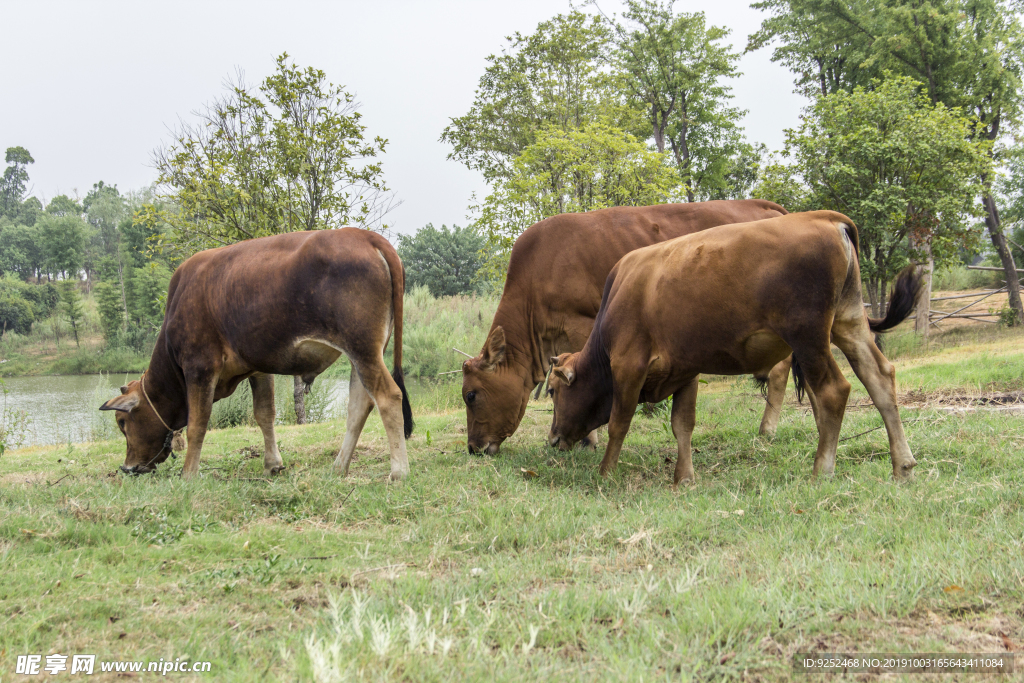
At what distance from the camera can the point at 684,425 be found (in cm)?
500

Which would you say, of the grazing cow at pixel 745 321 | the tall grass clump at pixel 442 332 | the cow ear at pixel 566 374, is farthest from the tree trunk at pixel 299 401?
the grazing cow at pixel 745 321

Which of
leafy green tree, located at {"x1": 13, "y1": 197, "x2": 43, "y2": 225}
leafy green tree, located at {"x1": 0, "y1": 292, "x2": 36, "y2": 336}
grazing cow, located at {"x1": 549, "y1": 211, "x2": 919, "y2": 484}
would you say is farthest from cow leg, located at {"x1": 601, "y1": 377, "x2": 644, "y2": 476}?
leafy green tree, located at {"x1": 13, "y1": 197, "x2": 43, "y2": 225}

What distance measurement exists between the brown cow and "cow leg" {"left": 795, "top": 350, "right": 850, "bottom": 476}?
6.98 ft

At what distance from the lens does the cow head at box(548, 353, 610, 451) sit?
18.1ft

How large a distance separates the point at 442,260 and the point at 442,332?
26.4 m

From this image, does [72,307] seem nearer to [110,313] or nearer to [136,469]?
[110,313]

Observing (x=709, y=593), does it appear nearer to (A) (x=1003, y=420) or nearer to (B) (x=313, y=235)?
(B) (x=313, y=235)

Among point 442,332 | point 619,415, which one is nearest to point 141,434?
point 619,415

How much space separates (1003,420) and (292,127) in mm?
10948

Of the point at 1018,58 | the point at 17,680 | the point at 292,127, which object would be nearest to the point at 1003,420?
the point at 17,680

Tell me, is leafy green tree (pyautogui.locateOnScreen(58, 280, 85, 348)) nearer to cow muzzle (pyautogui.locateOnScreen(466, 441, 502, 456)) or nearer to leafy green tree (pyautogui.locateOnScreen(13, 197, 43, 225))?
leafy green tree (pyautogui.locateOnScreen(13, 197, 43, 225))

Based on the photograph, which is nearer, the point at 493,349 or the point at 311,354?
the point at 311,354

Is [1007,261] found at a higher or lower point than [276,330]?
lower

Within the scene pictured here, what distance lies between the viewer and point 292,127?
38.8 feet
